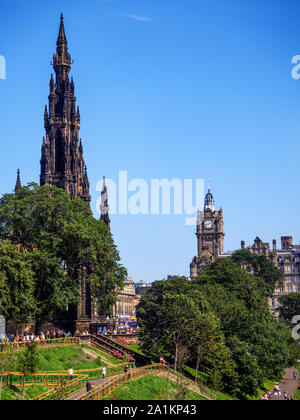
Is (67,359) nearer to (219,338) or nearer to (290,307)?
(219,338)

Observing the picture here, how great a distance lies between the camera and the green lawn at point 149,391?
2149 inches

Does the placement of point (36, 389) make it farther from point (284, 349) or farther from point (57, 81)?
point (57, 81)

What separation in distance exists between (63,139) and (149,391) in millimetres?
65319

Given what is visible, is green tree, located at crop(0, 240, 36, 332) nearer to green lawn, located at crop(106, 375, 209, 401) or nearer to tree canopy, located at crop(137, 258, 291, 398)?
green lawn, located at crop(106, 375, 209, 401)

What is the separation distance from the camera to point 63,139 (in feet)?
390

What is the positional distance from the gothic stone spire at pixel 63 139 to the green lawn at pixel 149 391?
54592 millimetres

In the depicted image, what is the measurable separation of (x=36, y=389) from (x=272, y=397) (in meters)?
44.0

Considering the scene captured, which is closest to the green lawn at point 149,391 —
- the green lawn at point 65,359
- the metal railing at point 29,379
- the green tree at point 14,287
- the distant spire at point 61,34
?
the metal railing at point 29,379

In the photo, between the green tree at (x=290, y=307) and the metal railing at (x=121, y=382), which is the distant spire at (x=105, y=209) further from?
the green tree at (x=290, y=307)

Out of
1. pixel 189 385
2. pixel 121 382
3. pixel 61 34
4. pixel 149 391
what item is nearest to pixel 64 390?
pixel 121 382

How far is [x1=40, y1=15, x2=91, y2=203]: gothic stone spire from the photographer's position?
117m

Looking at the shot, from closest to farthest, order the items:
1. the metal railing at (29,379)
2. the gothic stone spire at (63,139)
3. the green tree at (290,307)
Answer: the metal railing at (29,379)
the gothic stone spire at (63,139)
the green tree at (290,307)
